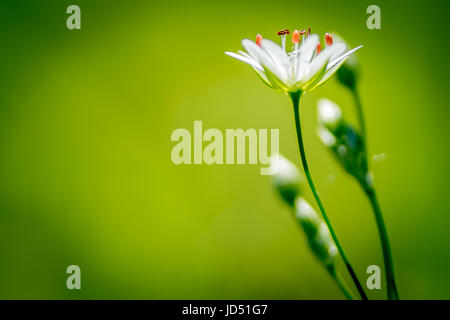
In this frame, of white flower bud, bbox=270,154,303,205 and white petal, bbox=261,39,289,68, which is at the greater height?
white petal, bbox=261,39,289,68

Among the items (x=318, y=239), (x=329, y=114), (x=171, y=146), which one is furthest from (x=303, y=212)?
(x=171, y=146)

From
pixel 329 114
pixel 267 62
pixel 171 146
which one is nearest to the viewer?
pixel 267 62

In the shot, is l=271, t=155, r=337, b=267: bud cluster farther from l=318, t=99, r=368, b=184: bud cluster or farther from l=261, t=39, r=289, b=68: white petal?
l=261, t=39, r=289, b=68: white petal

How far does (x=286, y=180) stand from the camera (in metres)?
0.74

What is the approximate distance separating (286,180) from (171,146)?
81 cm

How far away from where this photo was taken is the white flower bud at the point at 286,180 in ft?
2.42

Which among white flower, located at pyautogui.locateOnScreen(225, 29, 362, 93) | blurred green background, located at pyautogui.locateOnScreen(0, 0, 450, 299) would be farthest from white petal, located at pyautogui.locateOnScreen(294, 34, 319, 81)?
blurred green background, located at pyautogui.locateOnScreen(0, 0, 450, 299)

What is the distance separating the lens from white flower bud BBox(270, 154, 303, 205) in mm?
738

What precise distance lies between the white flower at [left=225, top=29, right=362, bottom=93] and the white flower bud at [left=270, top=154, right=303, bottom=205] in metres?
0.15

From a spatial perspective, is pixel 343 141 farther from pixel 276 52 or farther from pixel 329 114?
pixel 276 52

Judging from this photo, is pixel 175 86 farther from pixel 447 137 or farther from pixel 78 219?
pixel 447 137

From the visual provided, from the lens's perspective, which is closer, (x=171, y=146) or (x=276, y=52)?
(x=276, y=52)

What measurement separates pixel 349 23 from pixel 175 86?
0.61 metres
